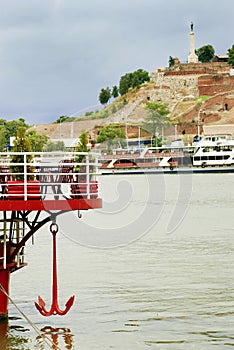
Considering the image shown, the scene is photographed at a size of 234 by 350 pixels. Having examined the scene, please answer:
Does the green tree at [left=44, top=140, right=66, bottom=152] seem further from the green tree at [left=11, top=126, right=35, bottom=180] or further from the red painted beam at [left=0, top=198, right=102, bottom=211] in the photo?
the red painted beam at [left=0, top=198, right=102, bottom=211]

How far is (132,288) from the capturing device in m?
27.2

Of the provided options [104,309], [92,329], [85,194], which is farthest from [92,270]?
[85,194]

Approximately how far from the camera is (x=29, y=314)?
74.9 feet

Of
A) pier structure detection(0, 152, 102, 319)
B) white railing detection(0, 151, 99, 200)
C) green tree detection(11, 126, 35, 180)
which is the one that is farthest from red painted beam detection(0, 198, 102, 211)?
green tree detection(11, 126, 35, 180)

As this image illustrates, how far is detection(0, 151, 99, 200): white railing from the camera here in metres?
19.4

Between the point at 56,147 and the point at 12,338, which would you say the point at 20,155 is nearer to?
the point at 12,338

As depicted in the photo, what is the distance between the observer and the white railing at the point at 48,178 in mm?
19375

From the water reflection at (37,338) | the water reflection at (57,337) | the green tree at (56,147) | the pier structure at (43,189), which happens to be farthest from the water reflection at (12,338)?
the green tree at (56,147)

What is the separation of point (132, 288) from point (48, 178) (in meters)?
8.16

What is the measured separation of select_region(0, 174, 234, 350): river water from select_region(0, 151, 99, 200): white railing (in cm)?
330

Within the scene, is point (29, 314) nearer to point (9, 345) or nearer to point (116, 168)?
point (9, 345)

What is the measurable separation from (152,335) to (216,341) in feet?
4.79

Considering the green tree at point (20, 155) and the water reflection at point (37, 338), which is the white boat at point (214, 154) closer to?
the water reflection at point (37, 338)

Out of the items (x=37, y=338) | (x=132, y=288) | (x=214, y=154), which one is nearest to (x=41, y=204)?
(x=37, y=338)
